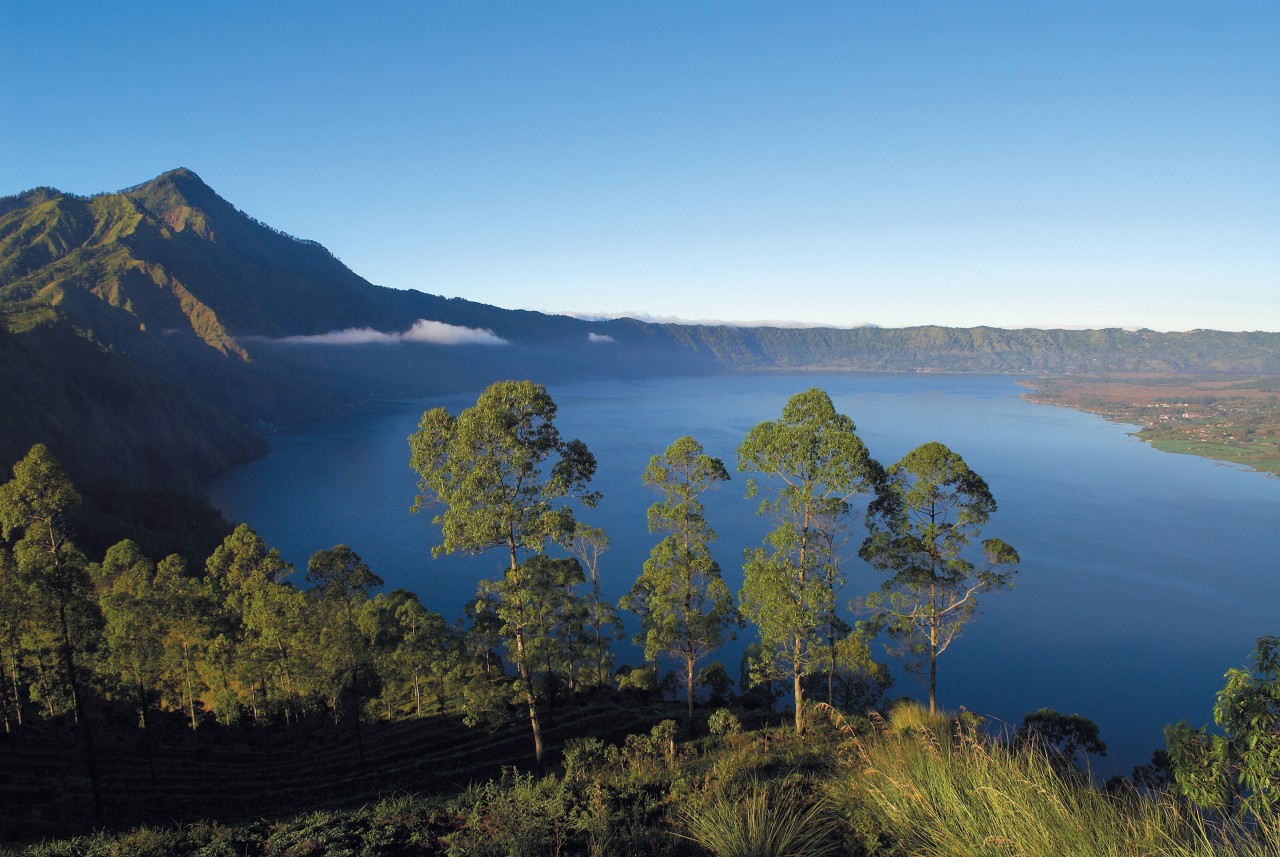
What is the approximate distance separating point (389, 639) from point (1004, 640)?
47.0m

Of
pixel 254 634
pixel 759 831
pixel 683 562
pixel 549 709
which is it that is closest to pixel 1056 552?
pixel 549 709

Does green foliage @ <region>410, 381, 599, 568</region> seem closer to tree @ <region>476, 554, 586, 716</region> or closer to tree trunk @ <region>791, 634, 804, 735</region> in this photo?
tree @ <region>476, 554, 586, 716</region>

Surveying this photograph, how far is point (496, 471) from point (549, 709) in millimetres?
16165

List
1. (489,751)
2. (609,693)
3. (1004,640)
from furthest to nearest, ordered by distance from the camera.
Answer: (1004,640)
(609,693)
(489,751)

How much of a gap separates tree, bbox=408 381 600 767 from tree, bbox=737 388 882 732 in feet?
18.1

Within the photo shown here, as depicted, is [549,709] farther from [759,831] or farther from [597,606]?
[759,831]

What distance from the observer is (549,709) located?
25531 mm

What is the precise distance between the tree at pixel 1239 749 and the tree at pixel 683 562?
13.5 meters

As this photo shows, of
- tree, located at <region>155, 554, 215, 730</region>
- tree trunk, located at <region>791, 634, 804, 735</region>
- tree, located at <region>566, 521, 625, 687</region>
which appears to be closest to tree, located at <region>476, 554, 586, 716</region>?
tree, located at <region>566, 521, 625, 687</region>

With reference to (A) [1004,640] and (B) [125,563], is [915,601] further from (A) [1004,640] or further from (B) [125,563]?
(A) [1004,640]

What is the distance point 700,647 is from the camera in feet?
72.8

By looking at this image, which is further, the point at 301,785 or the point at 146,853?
the point at 301,785

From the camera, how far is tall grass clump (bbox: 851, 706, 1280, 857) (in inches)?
163

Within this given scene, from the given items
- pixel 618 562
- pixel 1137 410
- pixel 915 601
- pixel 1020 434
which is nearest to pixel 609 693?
pixel 915 601
